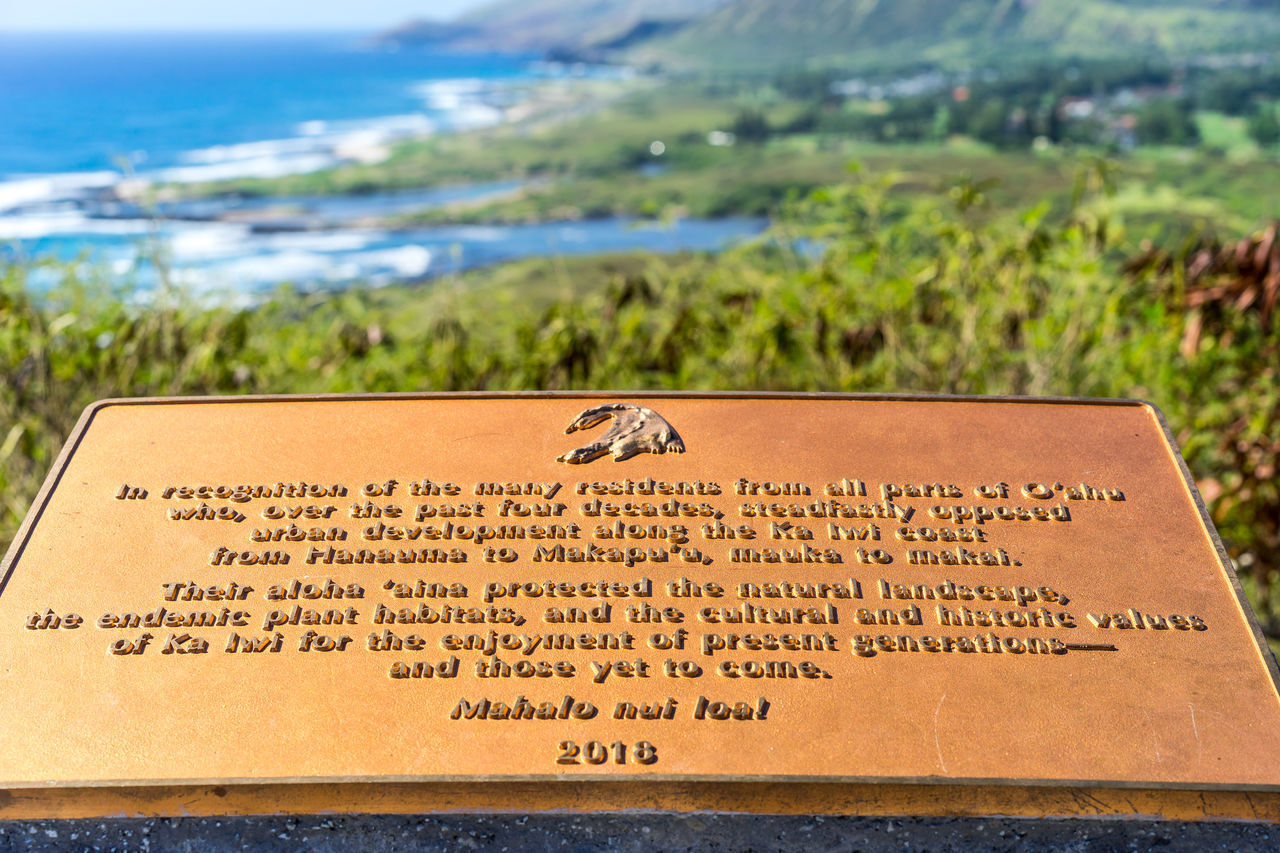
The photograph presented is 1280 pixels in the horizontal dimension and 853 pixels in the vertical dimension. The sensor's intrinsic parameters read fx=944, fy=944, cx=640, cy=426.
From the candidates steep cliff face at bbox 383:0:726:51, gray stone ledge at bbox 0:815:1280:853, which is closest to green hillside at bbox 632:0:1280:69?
steep cliff face at bbox 383:0:726:51

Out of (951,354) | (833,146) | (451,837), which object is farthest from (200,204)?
(451,837)

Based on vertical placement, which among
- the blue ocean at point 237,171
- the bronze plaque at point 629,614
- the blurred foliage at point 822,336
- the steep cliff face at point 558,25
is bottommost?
the steep cliff face at point 558,25

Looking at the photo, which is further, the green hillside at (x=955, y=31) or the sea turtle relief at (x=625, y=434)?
the green hillside at (x=955, y=31)

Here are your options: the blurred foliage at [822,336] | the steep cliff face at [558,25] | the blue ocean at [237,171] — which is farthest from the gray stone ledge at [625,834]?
the steep cliff face at [558,25]

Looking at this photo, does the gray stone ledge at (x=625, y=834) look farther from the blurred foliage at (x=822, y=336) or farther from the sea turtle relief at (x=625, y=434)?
the blurred foliage at (x=822, y=336)

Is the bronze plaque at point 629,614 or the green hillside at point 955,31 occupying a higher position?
the bronze plaque at point 629,614

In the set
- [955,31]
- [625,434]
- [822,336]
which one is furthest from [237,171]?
[955,31]

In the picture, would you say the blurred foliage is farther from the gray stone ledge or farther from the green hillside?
the green hillside

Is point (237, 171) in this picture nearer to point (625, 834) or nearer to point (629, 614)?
point (629, 614)
